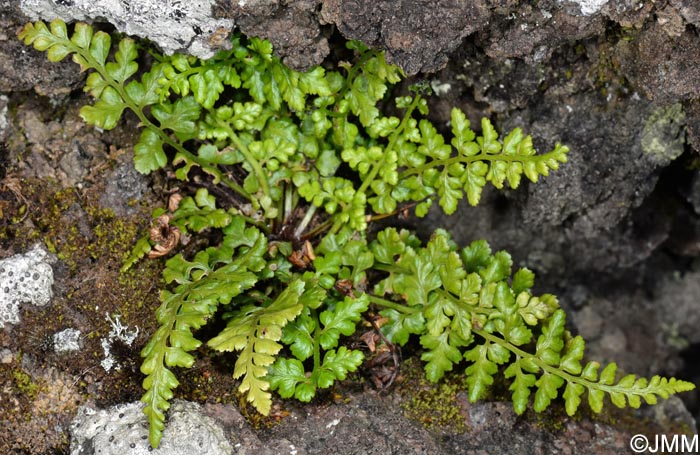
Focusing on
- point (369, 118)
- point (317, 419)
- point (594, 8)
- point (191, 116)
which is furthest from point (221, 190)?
point (594, 8)

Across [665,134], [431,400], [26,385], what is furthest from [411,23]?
[26,385]

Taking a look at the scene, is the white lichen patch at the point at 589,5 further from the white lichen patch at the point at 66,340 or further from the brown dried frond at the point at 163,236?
the white lichen patch at the point at 66,340

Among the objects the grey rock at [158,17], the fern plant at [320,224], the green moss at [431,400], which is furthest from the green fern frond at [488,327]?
the grey rock at [158,17]

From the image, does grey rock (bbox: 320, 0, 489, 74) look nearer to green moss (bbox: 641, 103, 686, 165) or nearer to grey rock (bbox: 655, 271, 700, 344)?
green moss (bbox: 641, 103, 686, 165)

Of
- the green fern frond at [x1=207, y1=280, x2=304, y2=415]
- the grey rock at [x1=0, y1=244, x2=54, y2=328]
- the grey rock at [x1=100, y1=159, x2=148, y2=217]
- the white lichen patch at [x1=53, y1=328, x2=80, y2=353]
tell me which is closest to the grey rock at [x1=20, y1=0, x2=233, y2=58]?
the grey rock at [x1=100, y1=159, x2=148, y2=217]

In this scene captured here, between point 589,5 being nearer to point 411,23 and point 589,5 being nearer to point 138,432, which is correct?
point 411,23
